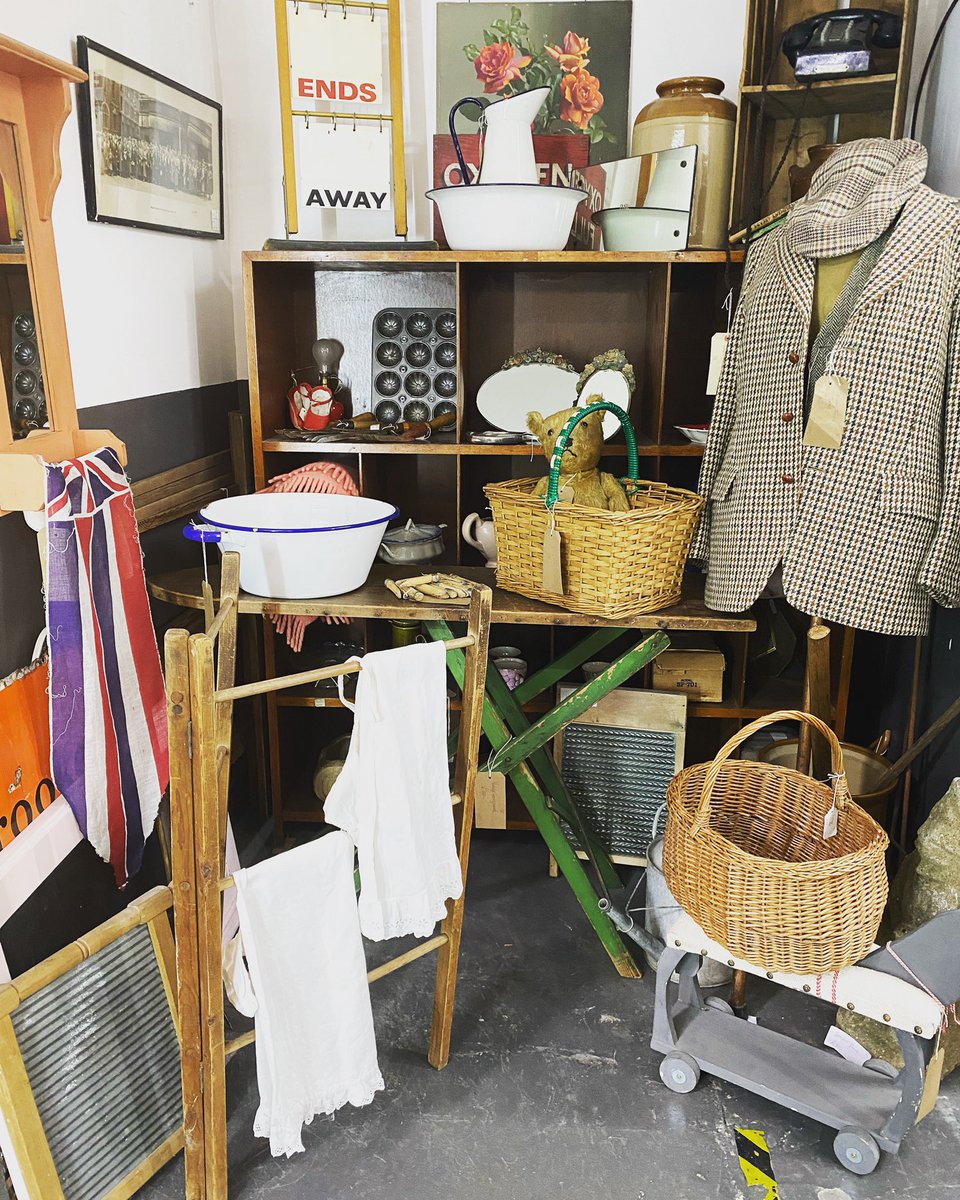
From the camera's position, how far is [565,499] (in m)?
2.25

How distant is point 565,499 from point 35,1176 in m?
1.62

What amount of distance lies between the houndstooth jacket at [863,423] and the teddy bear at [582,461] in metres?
0.28

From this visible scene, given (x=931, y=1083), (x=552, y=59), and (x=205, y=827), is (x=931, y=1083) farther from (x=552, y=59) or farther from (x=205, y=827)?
(x=552, y=59)

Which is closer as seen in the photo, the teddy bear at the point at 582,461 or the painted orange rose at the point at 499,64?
the teddy bear at the point at 582,461

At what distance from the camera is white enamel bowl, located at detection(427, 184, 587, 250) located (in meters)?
2.51

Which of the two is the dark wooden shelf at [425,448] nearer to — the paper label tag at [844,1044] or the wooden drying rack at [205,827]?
the wooden drying rack at [205,827]

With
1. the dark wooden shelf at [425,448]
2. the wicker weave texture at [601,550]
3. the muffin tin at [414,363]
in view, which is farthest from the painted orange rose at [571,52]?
the wicker weave texture at [601,550]

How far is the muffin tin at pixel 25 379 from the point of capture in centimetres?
168

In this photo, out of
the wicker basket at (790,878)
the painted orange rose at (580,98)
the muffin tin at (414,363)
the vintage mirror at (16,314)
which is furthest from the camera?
the muffin tin at (414,363)

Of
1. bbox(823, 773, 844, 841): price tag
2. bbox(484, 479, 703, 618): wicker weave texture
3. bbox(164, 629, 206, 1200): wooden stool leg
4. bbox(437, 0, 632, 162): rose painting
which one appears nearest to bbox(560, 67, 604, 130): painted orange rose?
bbox(437, 0, 632, 162): rose painting

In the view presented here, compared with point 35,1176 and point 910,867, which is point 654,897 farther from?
point 35,1176

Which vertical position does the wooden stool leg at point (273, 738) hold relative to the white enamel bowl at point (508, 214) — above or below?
below

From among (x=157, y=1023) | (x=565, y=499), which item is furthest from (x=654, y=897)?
(x=157, y=1023)

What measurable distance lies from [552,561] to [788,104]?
1.42 m
